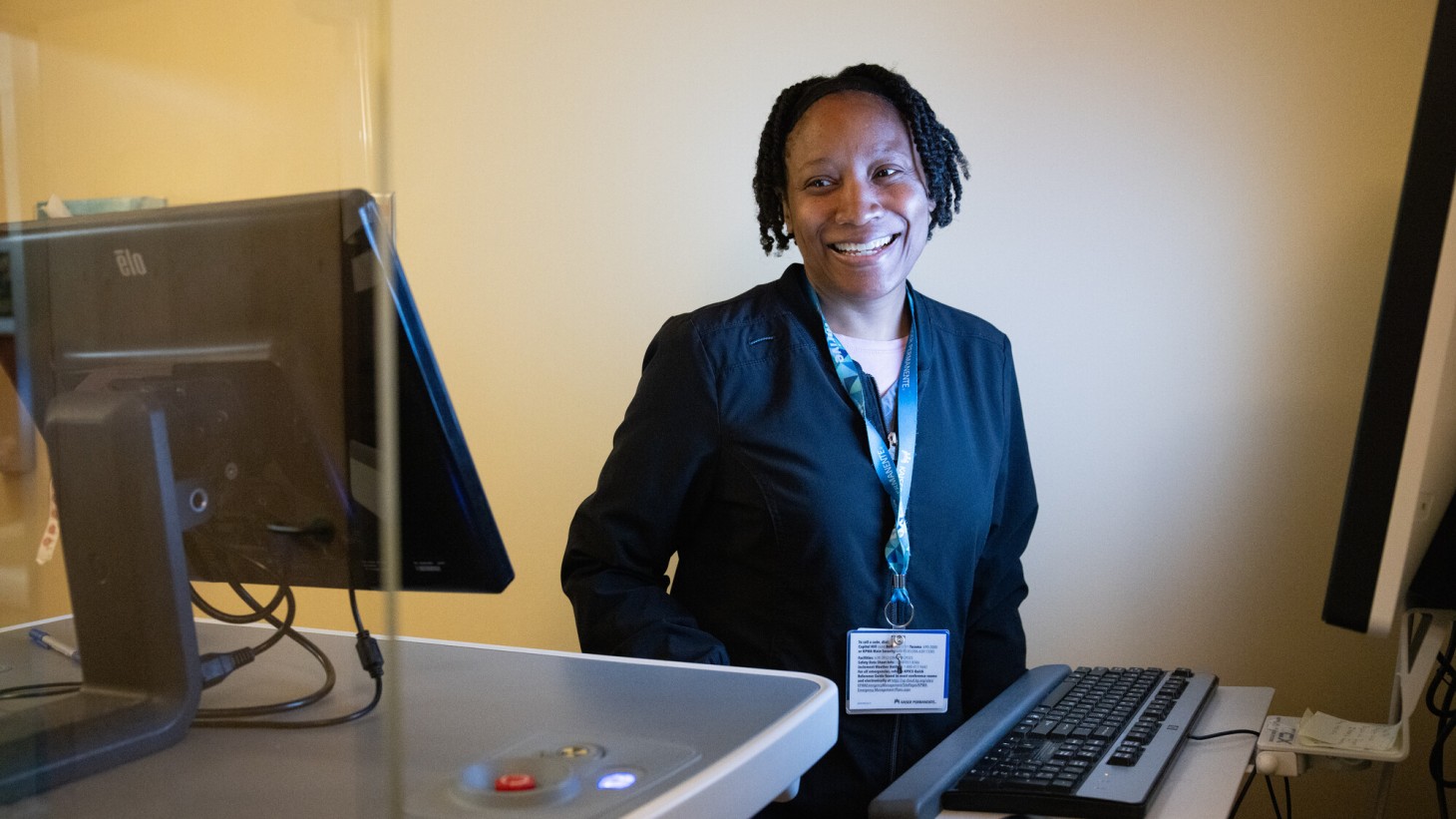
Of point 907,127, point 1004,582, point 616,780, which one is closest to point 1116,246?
point 907,127

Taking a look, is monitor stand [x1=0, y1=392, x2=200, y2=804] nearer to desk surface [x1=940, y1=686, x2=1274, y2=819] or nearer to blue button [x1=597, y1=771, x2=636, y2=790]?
blue button [x1=597, y1=771, x2=636, y2=790]

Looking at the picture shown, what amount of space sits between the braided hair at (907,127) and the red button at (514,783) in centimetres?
126

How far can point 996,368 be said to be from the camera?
6.14 ft

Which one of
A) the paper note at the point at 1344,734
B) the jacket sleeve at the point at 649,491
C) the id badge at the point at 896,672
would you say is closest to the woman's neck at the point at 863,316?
the jacket sleeve at the point at 649,491

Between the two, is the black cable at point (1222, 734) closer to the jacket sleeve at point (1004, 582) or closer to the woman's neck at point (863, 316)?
the jacket sleeve at point (1004, 582)

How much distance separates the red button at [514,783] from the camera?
0.82 metres

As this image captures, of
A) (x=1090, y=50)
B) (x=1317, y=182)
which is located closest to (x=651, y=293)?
(x=1090, y=50)

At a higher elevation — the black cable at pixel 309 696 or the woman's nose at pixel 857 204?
the woman's nose at pixel 857 204

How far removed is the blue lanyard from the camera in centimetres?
165

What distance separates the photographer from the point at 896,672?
1614mm

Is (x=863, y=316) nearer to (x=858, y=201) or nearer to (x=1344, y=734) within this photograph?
(x=858, y=201)

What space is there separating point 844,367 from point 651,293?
29.5 inches

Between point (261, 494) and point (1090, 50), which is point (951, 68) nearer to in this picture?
point (1090, 50)

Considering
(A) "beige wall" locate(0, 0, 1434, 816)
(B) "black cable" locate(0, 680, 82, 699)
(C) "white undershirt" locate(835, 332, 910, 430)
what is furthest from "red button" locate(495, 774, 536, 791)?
(A) "beige wall" locate(0, 0, 1434, 816)
